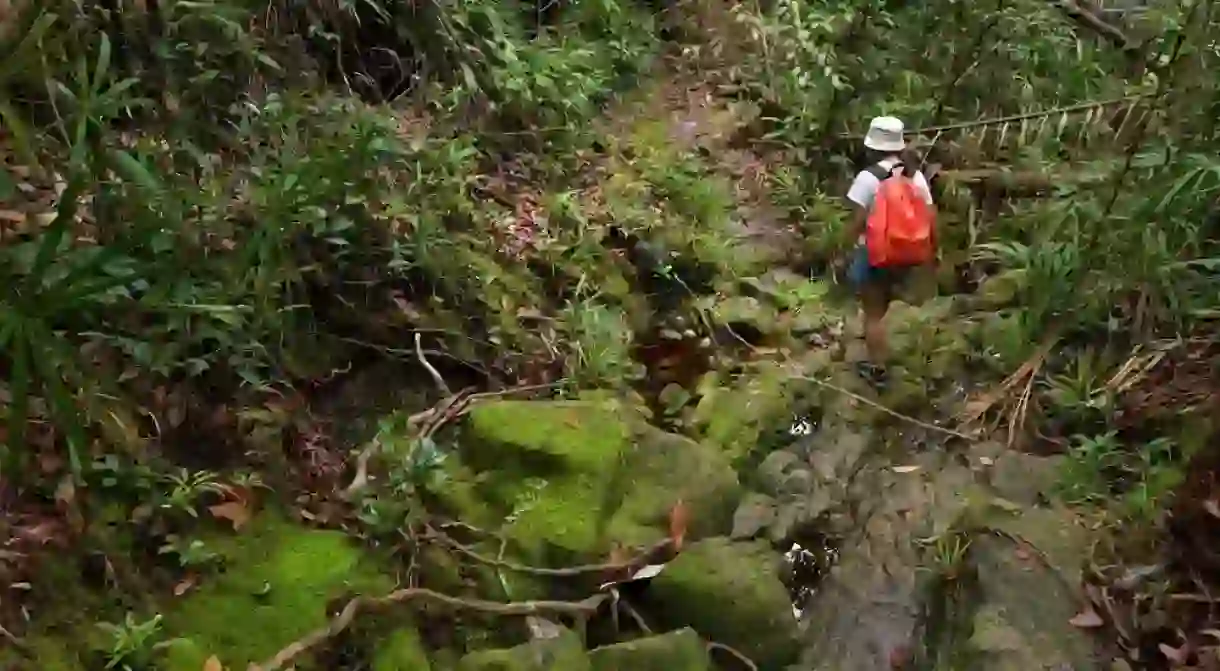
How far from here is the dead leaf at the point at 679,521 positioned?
11.7 ft

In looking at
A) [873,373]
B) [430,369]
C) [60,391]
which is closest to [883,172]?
[873,373]

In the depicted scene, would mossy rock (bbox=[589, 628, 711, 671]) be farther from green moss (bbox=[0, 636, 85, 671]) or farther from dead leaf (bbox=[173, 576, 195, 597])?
green moss (bbox=[0, 636, 85, 671])

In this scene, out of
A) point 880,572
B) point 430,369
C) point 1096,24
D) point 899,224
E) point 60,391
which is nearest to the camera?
point 60,391

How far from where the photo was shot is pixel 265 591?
309 cm

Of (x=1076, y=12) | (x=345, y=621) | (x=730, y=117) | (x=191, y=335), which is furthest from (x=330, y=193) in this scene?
(x=1076, y=12)

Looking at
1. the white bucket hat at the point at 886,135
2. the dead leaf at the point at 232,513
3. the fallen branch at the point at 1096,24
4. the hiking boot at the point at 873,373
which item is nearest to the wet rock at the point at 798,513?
the hiking boot at the point at 873,373

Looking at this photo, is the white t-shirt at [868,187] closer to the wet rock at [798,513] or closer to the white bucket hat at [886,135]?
the white bucket hat at [886,135]

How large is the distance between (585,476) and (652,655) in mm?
730

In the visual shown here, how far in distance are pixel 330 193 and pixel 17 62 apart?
128cm

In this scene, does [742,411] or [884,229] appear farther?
[884,229]

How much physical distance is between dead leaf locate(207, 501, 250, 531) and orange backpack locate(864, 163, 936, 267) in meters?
2.95

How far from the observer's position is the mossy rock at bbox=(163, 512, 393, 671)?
9.61 feet

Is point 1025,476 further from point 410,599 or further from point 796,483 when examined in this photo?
point 410,599

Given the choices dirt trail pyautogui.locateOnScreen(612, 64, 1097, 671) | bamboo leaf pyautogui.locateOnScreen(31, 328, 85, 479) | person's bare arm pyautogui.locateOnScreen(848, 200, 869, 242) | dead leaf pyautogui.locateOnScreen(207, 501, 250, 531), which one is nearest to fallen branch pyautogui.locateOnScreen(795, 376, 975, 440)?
dirt trail pyautogui.locateOnScreen(612, 64, 1097, 671)
